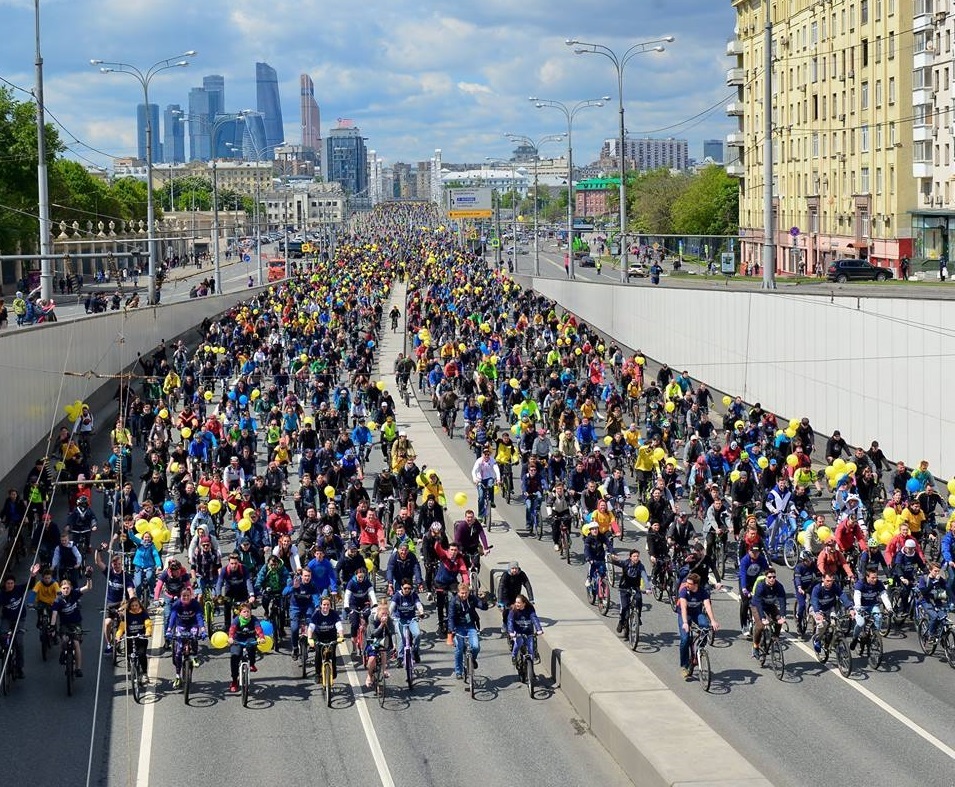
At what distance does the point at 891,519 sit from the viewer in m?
20.2

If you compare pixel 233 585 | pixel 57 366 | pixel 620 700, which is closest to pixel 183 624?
pixel 233 585

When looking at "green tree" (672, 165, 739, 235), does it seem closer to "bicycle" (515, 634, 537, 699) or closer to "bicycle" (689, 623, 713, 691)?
"bicycle" (689, 623, 713, 691)

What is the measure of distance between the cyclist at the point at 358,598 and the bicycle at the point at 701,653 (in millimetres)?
→ 3505

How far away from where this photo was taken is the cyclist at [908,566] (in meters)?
18.2

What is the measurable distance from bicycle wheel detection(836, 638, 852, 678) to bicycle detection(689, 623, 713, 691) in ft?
4.75

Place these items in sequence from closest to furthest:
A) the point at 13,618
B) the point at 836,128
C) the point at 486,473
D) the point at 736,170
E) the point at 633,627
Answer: the point at 13,618
the point at 633,627
the point at 486,473
the point at 836,128
the point at 736,170

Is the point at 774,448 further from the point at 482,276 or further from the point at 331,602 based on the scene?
the point at 482,276

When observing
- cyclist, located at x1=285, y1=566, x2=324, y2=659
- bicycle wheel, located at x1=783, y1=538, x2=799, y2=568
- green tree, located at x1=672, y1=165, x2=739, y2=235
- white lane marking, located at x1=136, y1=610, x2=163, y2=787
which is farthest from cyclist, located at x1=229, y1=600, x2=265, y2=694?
green tree, located at x1=672, y1=165, x2=739, y2=235

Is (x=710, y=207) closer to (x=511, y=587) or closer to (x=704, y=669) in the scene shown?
(x=511, y=587)

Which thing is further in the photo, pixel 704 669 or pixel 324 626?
pixel 704 669

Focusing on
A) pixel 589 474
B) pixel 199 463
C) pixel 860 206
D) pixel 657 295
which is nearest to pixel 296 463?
pixel 199 463

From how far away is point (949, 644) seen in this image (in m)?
16.9

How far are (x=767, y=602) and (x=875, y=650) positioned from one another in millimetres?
1395

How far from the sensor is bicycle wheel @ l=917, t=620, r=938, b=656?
17.3m
